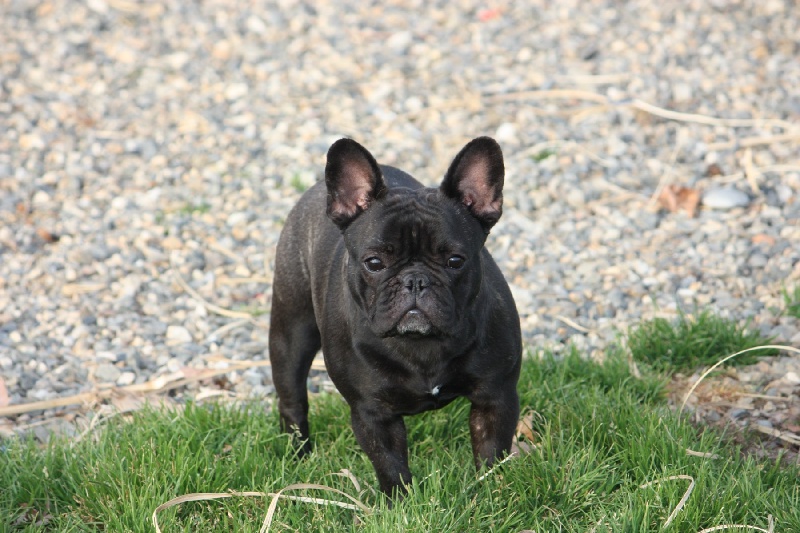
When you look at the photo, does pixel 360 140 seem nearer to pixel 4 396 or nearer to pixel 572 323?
pixel 572 323

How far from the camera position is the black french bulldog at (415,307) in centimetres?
429

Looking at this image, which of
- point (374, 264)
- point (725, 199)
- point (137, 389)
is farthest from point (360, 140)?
point (374, 264)

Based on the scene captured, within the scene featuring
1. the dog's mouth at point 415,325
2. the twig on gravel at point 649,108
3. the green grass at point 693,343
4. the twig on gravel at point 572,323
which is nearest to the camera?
the dog's mouth at point 415,325

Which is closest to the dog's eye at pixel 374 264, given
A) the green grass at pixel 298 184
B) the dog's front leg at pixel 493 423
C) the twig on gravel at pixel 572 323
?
the dog's front leg at pixel 493 423

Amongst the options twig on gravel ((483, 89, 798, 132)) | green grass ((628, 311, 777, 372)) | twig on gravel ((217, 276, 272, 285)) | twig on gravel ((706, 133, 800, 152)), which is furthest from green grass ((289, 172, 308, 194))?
green grass ((628, 311, 777, 372))

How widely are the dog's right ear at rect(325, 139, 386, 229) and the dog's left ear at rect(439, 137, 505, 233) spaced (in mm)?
304

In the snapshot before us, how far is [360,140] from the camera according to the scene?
9250mm

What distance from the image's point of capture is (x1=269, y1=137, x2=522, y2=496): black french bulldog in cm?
429

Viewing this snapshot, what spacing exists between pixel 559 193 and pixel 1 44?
6507mm

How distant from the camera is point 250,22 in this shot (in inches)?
463

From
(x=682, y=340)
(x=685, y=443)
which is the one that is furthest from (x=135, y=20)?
(x=685, y=443)

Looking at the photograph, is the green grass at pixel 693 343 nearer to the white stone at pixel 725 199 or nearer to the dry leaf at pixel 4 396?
→ the white stone at pixel 725 199

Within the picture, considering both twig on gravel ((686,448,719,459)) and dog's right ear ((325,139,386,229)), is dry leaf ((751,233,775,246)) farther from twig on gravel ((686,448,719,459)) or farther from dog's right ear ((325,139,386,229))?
dog's right ear ((325,139,386,229))

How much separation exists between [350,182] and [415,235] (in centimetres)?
45
